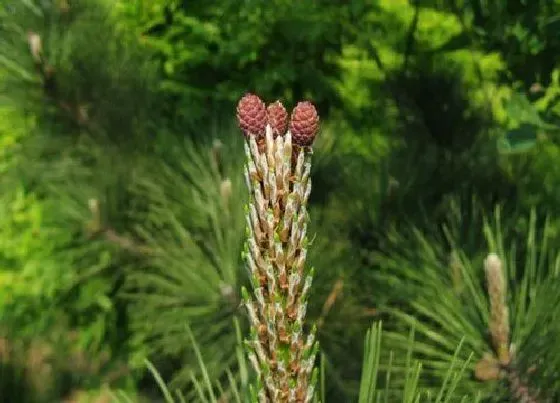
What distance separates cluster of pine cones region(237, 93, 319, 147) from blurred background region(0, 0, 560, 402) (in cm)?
59

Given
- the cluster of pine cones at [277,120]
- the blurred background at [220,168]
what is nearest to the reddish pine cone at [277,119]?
the cluster of pine cones at [277,120]

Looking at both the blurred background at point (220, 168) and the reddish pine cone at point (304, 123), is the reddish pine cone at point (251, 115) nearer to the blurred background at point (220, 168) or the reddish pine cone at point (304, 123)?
the reddish pine cone at point (304, 123)

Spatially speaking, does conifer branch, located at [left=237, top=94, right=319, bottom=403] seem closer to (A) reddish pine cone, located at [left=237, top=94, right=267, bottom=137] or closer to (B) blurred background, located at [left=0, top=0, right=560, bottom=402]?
(A) reddish pine cone, located at [left=237, top=94, right=267, bottom=137]

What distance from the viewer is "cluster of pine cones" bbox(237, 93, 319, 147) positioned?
52 centimetres

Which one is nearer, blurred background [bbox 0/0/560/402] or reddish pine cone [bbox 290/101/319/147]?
reddish pine cone [bbox 290/101/319/147]

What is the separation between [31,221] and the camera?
7.06ft

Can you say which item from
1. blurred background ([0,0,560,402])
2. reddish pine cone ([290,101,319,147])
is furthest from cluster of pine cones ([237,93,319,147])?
blurred background ([0,0,560,402])

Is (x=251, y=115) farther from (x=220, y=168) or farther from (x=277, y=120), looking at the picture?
(x=220, y=168)

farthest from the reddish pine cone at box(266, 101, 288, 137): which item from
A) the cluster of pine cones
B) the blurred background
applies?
the blurred background

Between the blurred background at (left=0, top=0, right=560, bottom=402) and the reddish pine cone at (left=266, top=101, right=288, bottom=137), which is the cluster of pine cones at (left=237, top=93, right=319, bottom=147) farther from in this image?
the blurred background at (left=0, top=0, right=560, bottom=402)

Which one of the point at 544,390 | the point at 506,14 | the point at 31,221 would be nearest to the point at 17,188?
the point at 31,221

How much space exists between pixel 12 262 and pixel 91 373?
1.90 feet

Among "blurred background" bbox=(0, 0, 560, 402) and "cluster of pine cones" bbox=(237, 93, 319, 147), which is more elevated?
Result: "cluster of pine cones" bbox=(237, 93, 319, 147)

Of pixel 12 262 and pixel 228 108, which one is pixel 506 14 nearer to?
pixel 228 108
